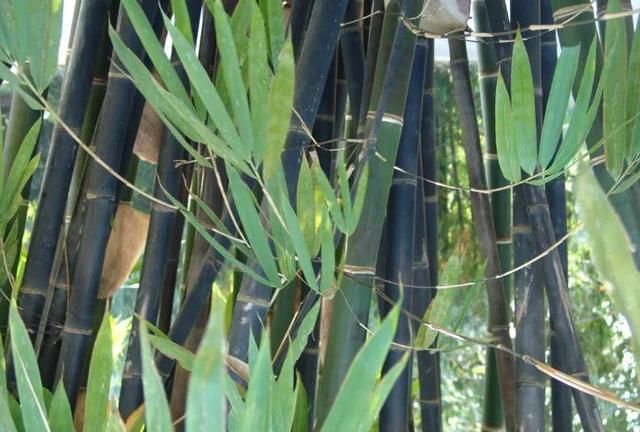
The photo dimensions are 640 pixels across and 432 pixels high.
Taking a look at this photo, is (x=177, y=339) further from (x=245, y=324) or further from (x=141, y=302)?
(x=245, y=324)

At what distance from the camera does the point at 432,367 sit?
2.39ft

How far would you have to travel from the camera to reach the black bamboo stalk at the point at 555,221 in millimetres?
683

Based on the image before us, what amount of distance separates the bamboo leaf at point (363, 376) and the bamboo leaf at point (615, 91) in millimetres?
252

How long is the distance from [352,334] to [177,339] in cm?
17

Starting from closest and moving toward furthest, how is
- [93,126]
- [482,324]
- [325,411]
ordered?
[325,411] < [93,126] < [482,324]

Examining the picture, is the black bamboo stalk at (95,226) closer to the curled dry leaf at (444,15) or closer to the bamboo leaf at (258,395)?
the curled dry leaf at (444,15)

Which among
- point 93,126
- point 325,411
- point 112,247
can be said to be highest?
point 93,126

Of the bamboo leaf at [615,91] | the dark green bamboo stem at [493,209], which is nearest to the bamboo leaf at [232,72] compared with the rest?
the bamboo leaf at [615,91]

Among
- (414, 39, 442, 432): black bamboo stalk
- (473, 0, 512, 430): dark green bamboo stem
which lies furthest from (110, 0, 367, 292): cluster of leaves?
(473, 0, 512, 430): dark green bamboo stem

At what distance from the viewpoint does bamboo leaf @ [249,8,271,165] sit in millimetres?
453

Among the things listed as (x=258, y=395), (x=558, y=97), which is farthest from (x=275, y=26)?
(x=258, y=395)

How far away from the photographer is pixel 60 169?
672 millimetres

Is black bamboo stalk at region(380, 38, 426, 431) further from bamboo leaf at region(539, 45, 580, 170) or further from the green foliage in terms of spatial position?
the green foliage

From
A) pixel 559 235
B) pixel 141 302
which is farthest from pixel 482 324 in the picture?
pixel 141 302
